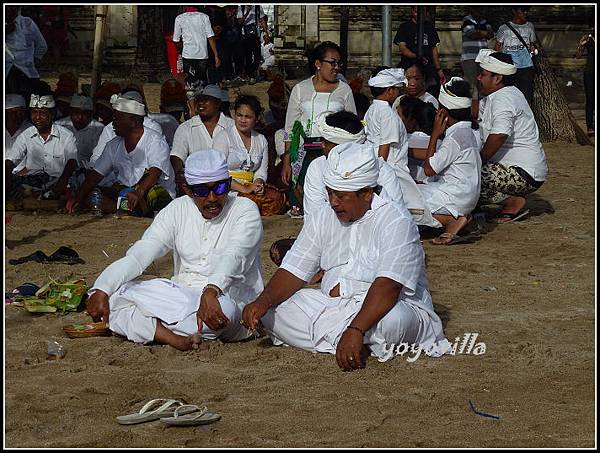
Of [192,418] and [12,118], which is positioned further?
[12,118]

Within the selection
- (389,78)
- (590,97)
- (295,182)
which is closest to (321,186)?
(389,78)

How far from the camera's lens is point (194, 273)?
627 cm

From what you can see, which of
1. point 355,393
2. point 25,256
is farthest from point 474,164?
point 355,393

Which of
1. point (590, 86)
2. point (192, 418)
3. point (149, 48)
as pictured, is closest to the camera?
point (192, 418)

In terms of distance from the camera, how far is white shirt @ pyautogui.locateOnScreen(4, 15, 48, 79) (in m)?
11.7

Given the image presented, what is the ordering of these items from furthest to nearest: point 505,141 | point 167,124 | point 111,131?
point 167,124
point 111,131
point 505,141

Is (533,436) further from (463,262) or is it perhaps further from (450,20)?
(450,20)

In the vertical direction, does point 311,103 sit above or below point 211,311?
above

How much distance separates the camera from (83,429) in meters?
4.74

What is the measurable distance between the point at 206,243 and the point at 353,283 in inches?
35.6

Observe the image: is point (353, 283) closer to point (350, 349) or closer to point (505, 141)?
point (350, 349)

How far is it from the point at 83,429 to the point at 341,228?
5.85 feet

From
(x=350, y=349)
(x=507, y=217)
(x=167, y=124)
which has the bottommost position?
(x=507, y=217)

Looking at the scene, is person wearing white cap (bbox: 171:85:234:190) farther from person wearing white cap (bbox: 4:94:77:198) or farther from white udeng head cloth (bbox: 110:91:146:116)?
person wearing white cap (bbox: 4:94:77:198)
